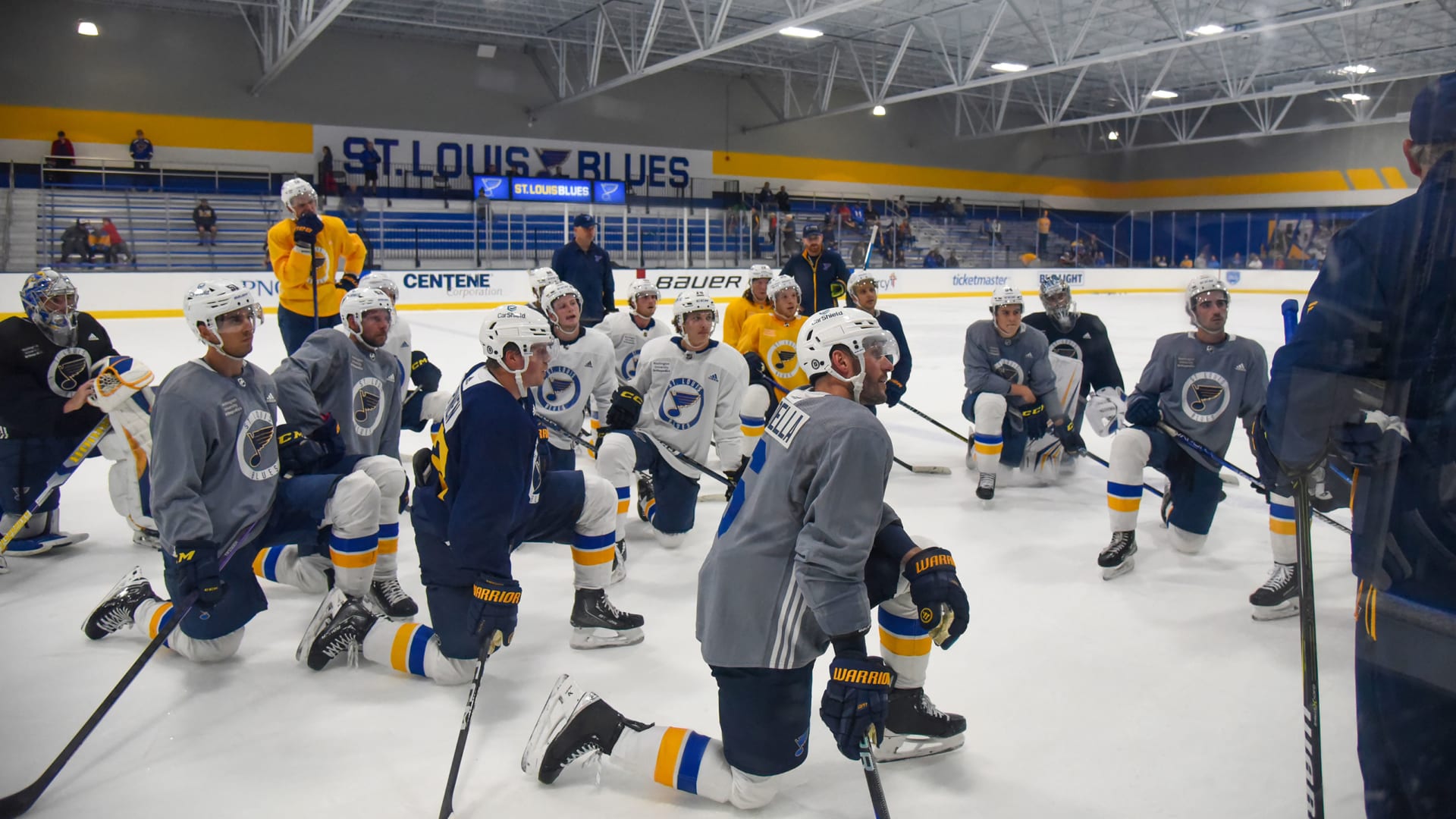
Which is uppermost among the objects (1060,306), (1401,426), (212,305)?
(1060,306)

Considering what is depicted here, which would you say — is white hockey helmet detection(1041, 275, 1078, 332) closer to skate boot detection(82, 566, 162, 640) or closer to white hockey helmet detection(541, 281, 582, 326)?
white hockey helmet detection(541, 281, 582, 326)

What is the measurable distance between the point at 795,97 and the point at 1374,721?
79.0 feet

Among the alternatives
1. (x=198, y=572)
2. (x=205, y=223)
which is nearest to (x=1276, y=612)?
(x=198, y=572)

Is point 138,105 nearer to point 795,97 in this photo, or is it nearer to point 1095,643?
point 795,97

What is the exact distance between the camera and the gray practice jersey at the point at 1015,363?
5230mm

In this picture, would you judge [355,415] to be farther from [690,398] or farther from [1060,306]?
[1060,306]

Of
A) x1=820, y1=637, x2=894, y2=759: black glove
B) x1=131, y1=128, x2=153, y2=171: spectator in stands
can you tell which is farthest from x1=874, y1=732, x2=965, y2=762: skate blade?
x1=131, y1=128, x2=153, y2=171: spectator in stands

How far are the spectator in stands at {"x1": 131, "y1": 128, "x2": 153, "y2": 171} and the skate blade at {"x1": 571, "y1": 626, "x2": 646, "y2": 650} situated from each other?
16.7m

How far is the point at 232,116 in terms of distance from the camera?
18125 millimetres

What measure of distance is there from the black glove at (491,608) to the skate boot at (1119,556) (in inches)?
94.9

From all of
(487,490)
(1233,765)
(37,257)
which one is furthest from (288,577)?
(37,257)

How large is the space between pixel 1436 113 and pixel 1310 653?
2.88 ft

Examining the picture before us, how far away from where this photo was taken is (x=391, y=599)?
3.37m

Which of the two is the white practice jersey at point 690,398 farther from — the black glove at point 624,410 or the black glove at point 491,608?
the black glove at point 491,608
